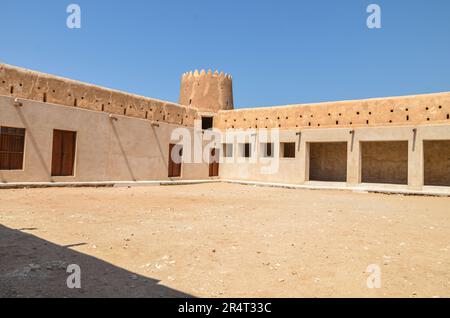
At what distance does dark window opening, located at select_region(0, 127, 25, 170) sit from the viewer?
498 inches

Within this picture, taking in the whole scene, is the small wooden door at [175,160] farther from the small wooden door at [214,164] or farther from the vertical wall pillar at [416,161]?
the vertical wall pillar at [416,161]

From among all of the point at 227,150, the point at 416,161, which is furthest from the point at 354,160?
the point at 227,150

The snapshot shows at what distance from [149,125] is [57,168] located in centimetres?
549

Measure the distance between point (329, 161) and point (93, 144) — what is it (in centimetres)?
1406

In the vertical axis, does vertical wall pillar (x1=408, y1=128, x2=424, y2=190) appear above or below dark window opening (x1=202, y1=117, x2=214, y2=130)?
below

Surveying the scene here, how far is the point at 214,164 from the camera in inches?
911

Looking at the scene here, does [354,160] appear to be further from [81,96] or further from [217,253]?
[217,253]

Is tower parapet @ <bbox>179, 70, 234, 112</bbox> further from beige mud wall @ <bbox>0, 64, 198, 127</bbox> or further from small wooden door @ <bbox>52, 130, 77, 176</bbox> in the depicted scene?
small wooden door @ <bbox>52, 130, 77, 176</bbox>

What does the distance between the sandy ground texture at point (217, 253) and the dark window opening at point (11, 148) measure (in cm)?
546

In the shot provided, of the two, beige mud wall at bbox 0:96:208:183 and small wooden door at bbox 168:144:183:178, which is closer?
beige mud wall at bbox 0:96:208:183

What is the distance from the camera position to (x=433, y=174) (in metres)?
18.4

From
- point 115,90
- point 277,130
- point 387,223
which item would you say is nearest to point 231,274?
point 387,223

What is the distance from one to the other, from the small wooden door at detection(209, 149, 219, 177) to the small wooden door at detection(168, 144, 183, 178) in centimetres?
280

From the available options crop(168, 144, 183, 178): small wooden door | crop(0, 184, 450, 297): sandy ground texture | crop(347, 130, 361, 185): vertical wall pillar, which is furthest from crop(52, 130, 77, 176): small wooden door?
crop(347, 130, 361, 185): vertical wall pillar
